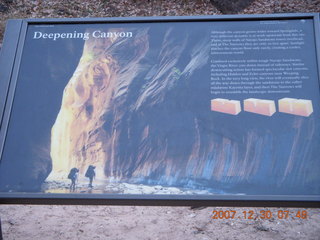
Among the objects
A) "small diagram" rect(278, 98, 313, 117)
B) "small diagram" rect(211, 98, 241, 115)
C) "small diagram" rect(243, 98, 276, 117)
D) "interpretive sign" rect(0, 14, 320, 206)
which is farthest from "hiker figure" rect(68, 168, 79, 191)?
"small diagram" rect(278, 98, 313, 117)

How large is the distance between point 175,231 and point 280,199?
1.95 metres

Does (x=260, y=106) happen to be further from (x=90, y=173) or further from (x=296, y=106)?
(x=90, y=173)

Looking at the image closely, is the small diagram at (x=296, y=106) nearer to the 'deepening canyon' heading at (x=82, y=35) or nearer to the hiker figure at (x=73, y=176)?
the 'deepening canyon' heading at (x=82, y=35)

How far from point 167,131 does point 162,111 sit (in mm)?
171

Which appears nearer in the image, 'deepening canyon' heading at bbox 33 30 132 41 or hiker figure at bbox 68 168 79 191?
hiker figure at bbox 68 168 79 191

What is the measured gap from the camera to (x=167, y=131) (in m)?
2.90

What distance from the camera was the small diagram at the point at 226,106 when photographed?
9.60ft

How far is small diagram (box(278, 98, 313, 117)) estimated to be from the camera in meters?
2.90

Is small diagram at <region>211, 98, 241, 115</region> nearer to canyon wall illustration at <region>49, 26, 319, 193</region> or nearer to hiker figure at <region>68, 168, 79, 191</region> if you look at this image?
canyon wall illustration at <region>49, 26, 319, 193</region>

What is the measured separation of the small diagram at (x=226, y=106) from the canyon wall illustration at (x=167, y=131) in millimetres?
46

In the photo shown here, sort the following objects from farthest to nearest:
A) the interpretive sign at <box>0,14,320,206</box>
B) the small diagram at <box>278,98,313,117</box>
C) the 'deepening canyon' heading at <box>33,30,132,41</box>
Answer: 1. the 'deepening canyon' heading at <box>33,30,132,41</box>
2. the small diagram at <box>278,98,313,117</box>
3. the interpretive sign at <box>0,14,320,206</box>

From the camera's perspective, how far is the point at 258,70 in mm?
3070

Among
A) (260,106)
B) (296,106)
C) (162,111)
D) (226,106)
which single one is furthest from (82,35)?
(296,106)

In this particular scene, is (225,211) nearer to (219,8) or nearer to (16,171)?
(16,171)
